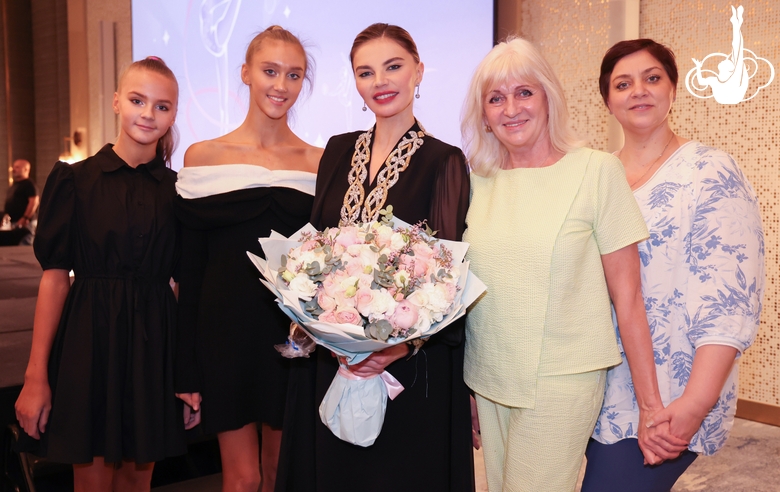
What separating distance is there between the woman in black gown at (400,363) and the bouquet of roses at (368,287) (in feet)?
0.57

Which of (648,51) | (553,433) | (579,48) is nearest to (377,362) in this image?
(553,433)

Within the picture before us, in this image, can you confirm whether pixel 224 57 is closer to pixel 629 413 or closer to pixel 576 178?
pixel 576 178

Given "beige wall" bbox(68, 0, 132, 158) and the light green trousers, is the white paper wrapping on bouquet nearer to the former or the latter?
the light green trousers

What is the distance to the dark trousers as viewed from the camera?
1905 millimetres

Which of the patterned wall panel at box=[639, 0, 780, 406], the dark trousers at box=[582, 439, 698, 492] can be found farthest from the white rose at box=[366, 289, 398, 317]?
the patterned wall panel at box=[639, 0, 780, 406]

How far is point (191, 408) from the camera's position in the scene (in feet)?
7.43

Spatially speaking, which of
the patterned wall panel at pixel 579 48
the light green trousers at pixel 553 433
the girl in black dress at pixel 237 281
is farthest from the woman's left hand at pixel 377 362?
the patterned wall panel at pixel 579 48

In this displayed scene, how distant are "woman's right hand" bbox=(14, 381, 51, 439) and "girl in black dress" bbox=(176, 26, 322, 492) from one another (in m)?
0.42

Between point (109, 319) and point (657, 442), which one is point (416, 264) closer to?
point (657, 442)

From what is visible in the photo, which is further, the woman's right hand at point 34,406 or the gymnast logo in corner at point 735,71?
the gymnast logo in corner at point 735,71

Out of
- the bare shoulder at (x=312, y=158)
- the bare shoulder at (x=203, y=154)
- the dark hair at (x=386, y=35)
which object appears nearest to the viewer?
the dark hair at (x=386, y=35)

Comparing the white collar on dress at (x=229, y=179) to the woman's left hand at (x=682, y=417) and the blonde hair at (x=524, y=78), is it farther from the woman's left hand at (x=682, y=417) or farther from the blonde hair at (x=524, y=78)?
the woman's left hand at (x=682, y=417)

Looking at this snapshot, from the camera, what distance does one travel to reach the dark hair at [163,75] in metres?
2.24

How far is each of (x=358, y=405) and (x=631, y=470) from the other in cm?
84
